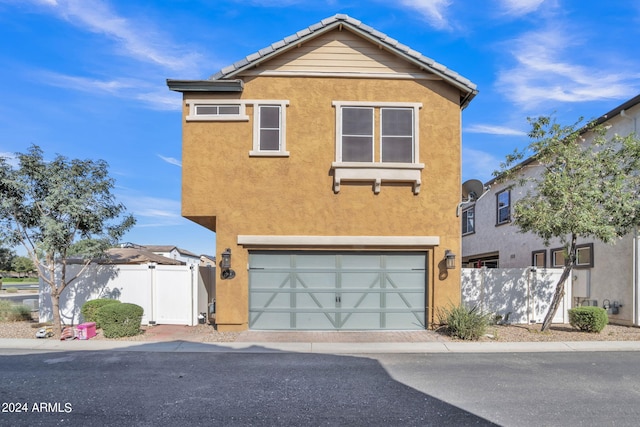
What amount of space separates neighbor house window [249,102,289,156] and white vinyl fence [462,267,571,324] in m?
7.44

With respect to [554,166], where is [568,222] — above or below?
below

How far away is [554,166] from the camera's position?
38.2 ft

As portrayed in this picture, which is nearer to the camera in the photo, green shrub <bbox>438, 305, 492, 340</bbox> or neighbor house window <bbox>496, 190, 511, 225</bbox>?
green shrub <bbox>438, 305, 492, 340</bbox>

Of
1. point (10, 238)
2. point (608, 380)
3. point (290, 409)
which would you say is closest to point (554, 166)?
point (608, 380)

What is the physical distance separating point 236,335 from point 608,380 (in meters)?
8.62

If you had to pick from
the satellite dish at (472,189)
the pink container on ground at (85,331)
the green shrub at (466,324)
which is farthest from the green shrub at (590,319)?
the pink container on ground at (85,331)

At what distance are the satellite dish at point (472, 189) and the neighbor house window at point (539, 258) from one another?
8.00 meters

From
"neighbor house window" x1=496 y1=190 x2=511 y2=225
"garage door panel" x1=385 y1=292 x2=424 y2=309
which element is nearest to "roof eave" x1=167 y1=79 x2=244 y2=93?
"garage door panel" x1=385 y1=292 x2=424 y2=309

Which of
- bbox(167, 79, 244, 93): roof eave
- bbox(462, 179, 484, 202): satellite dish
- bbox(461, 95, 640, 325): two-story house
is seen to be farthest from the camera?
bbox(461, 95, 640, 325): two-story house

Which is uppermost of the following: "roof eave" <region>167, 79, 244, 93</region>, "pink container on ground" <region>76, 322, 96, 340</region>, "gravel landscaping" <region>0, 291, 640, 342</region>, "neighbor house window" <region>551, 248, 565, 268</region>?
"roof eave" <region>167, 79, 244, 93</region>

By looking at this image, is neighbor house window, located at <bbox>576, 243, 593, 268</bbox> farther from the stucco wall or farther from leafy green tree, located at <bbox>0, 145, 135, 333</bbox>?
leafy green tree, located at <bbox>0, 145, 135, 333</bbox>

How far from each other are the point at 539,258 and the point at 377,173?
37.5 ft

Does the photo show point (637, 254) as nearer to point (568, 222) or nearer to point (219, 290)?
point (568, 222)

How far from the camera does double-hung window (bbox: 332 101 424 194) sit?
38.8ft
